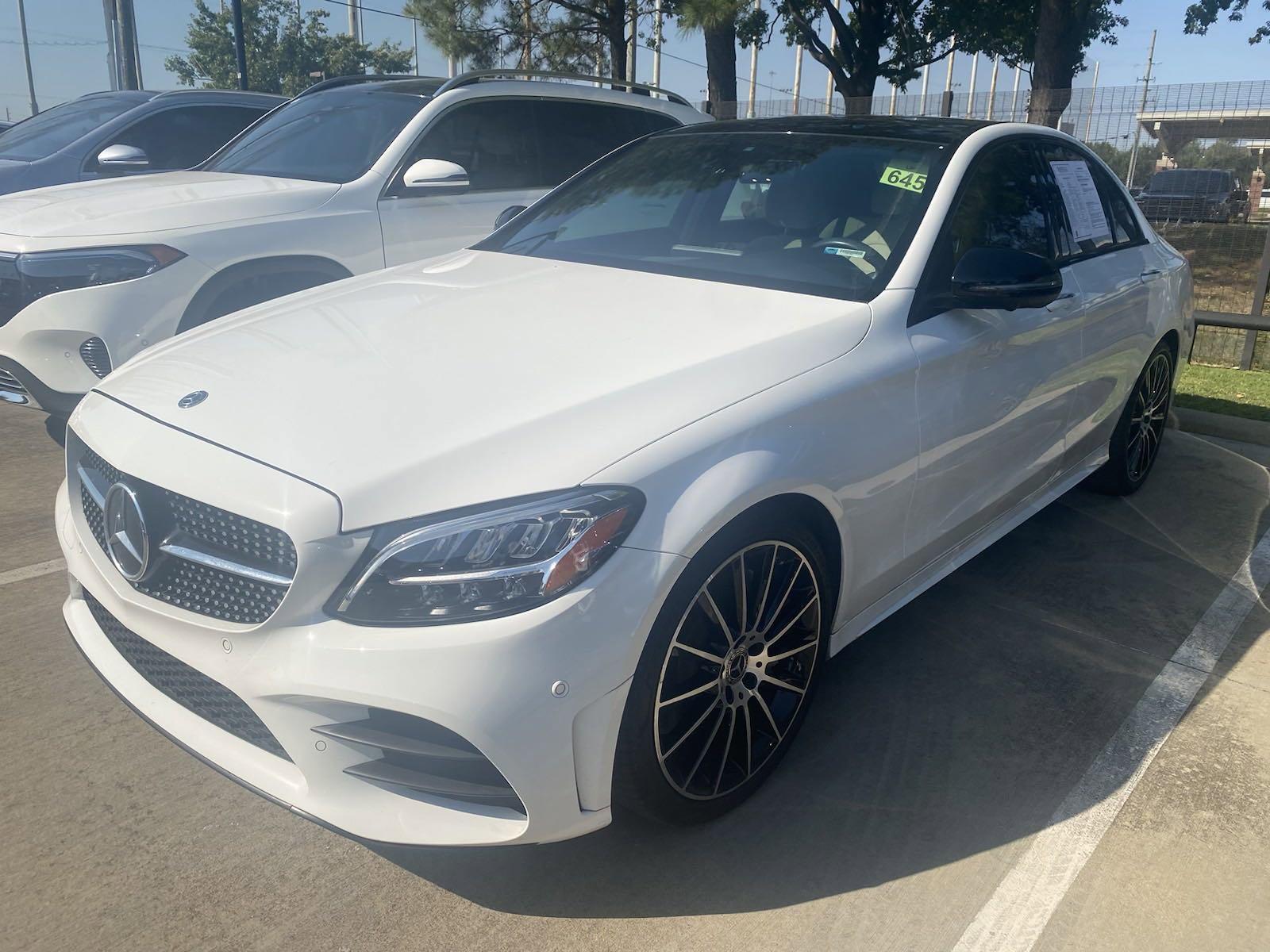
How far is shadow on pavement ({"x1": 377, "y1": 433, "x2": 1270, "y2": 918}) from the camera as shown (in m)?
2.46

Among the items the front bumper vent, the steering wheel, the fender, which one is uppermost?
the steering wheel

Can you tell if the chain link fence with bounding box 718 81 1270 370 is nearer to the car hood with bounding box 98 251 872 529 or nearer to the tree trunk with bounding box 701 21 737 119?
the tree trunk with bounding box 701 21 737 119

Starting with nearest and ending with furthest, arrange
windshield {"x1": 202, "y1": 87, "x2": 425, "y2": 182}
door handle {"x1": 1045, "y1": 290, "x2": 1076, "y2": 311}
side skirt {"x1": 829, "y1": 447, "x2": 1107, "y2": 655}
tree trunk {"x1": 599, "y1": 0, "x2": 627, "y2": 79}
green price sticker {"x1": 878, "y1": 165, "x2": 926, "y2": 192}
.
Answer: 1. side skirt {"x1": 829, "y1": 447, "x2": 1107, "y2": 655}
2. green price sticker {"x1": 878, "y1": 165, "x2": 926, "y2": 192}
3. door handle {"x1": 1045, "y1": 290, "x2": 1076, "y2": 311}
4. windshield {"x1": 202, "y1": 87, "x2": 425, "y2": 182}
5. tree trunk {"x1": 599, "y1": 0, "x2": 627, "y2": 79}

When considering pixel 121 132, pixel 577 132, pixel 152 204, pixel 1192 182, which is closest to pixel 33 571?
pixel 152 204

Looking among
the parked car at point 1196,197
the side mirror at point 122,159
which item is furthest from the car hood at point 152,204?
the parked car at point 1196,197

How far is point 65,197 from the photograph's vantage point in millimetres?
5215

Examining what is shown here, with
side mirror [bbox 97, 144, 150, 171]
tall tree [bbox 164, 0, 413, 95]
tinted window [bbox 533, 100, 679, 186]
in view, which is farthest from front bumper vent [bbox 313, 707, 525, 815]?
tall tree [bbox 164, 0, 413, 95]

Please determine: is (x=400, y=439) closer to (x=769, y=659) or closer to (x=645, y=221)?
(x=769, y=659)

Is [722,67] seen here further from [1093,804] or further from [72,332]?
[1093,804]

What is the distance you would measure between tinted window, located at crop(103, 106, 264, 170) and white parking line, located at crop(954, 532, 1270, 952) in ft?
24.1

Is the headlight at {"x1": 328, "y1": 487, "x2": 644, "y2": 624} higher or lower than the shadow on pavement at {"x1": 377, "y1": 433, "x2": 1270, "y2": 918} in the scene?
higher

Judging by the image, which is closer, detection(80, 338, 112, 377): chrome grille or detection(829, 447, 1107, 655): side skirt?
detection(829, 447, 1107, 655): side skirt

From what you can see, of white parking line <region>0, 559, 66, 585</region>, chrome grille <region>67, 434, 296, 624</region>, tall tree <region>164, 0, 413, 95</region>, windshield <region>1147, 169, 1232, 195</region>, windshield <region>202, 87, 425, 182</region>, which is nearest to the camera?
chrome grille <region>67, 434, 296, 624</region>

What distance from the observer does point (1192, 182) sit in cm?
1168
